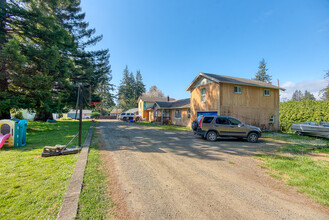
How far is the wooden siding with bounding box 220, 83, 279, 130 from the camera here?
16.0 metres

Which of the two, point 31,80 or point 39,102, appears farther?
point 39,102

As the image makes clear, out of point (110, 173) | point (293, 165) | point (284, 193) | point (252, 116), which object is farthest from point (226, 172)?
point (252, 116)

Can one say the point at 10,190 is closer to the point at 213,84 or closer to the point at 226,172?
the point at 226,172

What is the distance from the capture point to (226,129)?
10281mm

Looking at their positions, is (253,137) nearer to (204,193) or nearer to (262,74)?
(204,193)

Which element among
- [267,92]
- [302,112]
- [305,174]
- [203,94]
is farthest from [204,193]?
[267,92]

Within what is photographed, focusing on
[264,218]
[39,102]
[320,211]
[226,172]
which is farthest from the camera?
[39,102]

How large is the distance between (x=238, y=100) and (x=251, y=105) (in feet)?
6.33

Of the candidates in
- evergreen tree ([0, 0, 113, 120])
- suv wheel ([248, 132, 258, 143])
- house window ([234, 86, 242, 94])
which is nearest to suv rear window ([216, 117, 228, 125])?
suv wheel ([248, 132, 258, 143])

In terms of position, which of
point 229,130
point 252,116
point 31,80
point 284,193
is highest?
point 31,80

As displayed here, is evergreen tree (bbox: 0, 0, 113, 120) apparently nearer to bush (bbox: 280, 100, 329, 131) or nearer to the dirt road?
the dirt road

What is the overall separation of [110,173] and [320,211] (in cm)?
488

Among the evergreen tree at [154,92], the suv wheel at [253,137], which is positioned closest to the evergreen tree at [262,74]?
the evergreen tree at [154,92]

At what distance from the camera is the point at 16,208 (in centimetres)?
262
